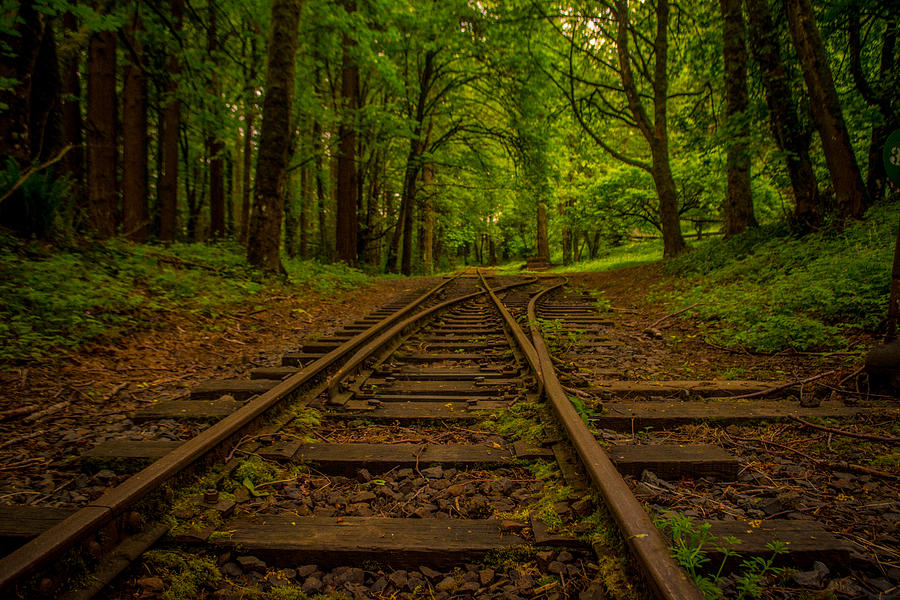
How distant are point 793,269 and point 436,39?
12.5 metres

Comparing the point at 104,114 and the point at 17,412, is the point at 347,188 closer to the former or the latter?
the point at 104,114

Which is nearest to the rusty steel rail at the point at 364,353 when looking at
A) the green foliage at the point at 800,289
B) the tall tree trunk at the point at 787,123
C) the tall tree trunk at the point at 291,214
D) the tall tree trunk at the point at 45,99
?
the green foliage at the point at 800,289

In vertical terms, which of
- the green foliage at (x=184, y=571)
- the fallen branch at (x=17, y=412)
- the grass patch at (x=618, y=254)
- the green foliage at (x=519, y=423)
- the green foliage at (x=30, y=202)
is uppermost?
the grass patch at (x=618, y=254)

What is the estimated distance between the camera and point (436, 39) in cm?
1448

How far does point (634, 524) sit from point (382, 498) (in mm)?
1087

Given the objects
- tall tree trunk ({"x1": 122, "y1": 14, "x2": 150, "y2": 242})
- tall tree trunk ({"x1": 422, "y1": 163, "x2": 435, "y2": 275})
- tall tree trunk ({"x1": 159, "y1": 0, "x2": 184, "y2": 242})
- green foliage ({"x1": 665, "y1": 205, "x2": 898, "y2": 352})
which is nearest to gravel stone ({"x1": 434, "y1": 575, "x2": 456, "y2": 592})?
green foliage ({"x1": 665, "y1": 205, "x2": 898, "y2": 352})

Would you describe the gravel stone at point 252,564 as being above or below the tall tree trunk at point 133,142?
below

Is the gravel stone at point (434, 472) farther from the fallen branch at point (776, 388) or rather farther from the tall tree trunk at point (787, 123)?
the tall tree trunk at point (787, 123)

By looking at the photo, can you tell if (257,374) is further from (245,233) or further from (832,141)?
(245,233)

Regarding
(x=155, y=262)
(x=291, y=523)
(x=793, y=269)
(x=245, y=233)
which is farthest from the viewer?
(x=245, y=233)

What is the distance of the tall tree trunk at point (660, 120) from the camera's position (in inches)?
437

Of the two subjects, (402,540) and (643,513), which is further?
(402,540)

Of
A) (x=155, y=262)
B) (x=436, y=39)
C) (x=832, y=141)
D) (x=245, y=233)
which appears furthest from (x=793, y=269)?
(x=245, y=233)

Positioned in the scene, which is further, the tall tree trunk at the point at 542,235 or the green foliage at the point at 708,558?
the tall tree trunk at the point at 542,235
